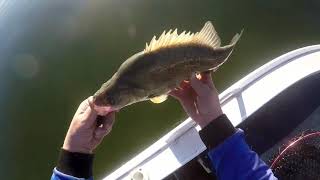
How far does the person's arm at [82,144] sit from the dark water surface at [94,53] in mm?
2942

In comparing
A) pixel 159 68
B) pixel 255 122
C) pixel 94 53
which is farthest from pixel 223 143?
pixel 94 53

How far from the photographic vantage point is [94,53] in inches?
254

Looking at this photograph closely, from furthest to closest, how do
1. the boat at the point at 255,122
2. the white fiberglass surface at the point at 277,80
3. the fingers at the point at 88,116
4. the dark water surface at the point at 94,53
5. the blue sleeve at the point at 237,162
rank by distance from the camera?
1. the dark water surface at the point at 94,53
2. the white fiberglass surface at the point at 277,80
3. the boat at the point at 255,122
4. the fingers at the point at 88,116
5. the blue sleeve at the point at 237,162

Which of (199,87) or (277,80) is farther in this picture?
(277,80)

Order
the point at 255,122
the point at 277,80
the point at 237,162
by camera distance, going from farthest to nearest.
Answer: the point at 277,80 < the point at 255,122 < the point at 237,162

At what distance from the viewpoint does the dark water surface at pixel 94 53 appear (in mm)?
5539

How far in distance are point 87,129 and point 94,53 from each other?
13.6 ft

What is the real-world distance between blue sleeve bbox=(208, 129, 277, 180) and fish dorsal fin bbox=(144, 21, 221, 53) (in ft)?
1.90

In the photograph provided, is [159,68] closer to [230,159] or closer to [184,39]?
[184,39]

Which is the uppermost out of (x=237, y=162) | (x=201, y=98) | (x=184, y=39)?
(x=184, y=39)

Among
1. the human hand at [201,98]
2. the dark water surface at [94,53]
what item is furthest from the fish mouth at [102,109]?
the dark water surface at [94,53]

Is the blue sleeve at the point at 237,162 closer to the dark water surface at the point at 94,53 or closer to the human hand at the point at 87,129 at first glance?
the human hand at the point at 87,129

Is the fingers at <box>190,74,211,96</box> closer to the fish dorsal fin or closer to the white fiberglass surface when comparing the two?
the fish dorsal fin

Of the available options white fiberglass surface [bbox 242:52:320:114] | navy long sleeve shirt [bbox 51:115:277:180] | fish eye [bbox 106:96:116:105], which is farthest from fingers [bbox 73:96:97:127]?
white fiberglass surface [bbox 242:52:320:114]
